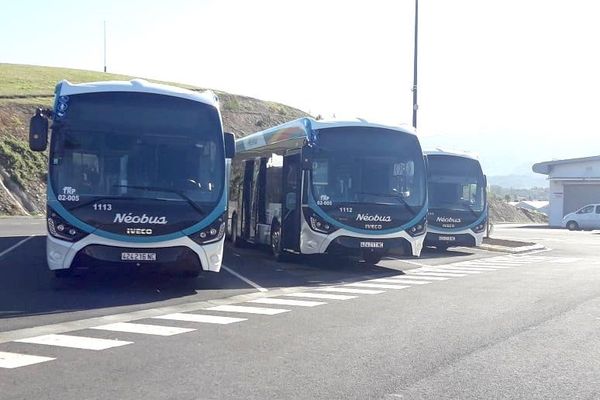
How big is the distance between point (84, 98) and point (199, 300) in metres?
3.81

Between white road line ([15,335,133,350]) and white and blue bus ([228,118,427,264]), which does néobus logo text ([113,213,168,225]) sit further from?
white and blue bus ([228,118,427,264])

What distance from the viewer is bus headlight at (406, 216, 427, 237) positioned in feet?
59.6

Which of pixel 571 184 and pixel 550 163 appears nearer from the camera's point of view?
pixel 571 184

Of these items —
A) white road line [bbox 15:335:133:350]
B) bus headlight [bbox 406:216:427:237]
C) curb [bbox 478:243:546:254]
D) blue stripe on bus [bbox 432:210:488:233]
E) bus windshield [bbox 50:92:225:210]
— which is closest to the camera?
white road line [bbox 15:335:133:350]

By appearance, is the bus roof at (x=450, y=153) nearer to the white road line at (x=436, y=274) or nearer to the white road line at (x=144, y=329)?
the white road line at (x=436, y=274)

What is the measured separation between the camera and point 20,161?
50125 mm

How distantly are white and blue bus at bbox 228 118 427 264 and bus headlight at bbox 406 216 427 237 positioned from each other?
22 millimetres

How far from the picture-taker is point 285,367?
26.9ft

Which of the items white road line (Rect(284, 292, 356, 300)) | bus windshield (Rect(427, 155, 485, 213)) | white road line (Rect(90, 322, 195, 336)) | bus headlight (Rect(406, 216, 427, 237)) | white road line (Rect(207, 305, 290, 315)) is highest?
bus windshield (Rect(427, 155, 485, 213))

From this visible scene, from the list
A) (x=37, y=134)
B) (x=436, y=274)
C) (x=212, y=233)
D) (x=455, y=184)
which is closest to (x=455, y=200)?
(x=455, y=184)

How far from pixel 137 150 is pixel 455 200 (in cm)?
1421

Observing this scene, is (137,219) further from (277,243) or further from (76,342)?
(277,243)

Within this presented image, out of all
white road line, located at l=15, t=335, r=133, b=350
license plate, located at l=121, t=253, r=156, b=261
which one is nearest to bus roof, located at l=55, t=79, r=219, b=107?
license plate, located at l=121, t=253, r=156, b=261

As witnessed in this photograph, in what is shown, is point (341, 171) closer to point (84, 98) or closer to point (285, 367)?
point (84, 98)
